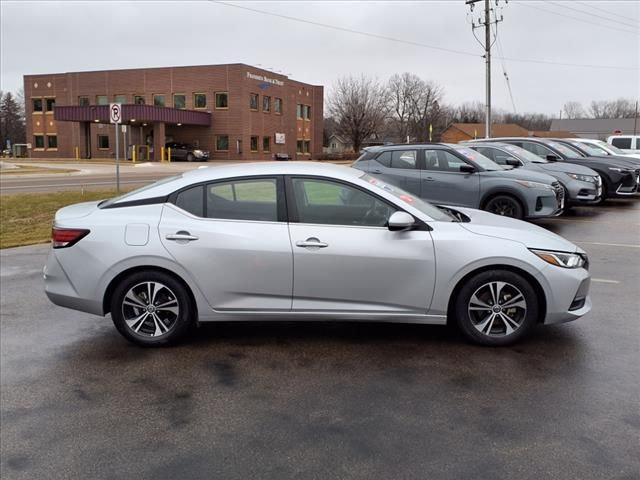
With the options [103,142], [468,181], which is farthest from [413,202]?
[103,142]

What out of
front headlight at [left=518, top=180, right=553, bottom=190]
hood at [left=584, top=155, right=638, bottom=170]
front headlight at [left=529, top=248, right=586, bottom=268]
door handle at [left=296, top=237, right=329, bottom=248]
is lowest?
front headlight at [left=529, top=248, right=586, bottom=268]

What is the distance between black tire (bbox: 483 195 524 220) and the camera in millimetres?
11148

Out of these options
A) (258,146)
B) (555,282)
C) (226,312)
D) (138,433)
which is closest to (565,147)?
(555,282)

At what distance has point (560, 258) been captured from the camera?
4.77 meters

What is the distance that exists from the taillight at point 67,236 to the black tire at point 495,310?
3183 mm

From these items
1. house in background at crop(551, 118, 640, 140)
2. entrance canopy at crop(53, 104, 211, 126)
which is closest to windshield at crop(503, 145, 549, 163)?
entrance canopy at crop(53, 104, 211, 126)

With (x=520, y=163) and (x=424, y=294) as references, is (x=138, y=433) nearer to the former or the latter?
(x=424, y=294)

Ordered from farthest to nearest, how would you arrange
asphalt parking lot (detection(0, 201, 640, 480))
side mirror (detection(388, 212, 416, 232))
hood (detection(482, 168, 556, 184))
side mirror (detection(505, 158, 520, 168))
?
side mirror (detection(505, 158, 520, 168)) → hood (detection(482, 168, 556, 184)) → side mirror (detection(388, 212, 416, 232)) → asphalt parking lot (detection(0, 201, 640, 480))

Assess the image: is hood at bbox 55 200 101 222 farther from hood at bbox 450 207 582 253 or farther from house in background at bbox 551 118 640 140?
house in background at bbox 551 118 640 140

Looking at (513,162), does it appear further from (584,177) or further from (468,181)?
(584,177)

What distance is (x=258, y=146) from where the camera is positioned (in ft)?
201

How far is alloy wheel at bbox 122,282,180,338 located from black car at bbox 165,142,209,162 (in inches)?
2039

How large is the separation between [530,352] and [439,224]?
1.26 m

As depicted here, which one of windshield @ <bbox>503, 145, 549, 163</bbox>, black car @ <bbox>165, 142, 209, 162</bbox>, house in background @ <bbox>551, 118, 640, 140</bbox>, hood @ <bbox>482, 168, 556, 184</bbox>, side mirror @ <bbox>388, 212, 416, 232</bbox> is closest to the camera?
side mirror @ <bbox>388, 212, 416, 232</bbox>
